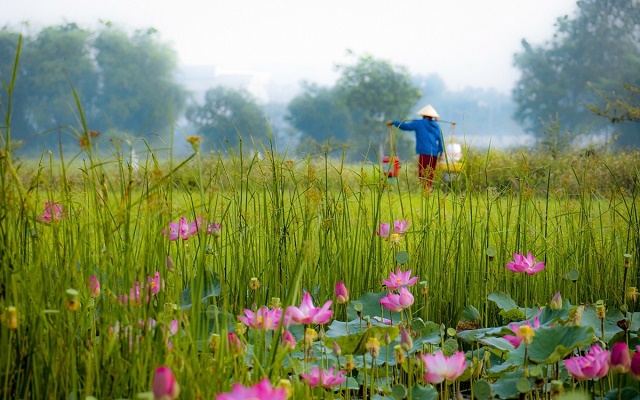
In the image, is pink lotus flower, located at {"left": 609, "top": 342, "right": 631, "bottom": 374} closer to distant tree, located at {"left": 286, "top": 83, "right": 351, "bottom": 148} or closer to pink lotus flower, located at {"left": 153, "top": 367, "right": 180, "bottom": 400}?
pink lotus flower, located at {"left": 153, "top": 367, "right": 180, "bottom": 400}

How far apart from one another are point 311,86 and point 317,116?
1993 millimetres

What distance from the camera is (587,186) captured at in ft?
8.45

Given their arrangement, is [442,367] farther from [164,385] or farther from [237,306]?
[237,306]

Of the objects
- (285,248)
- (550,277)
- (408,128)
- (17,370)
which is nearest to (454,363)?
(17,370)

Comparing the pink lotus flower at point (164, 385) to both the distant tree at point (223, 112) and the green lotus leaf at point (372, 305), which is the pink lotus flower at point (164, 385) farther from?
the distant tree at point (223, 112)

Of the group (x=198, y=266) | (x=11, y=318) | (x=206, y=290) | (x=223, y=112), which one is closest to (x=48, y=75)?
(x=223, y=112)

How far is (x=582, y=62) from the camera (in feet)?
119

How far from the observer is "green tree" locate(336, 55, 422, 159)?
3641 centimetres

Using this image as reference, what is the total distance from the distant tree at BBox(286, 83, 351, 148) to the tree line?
0.06 m

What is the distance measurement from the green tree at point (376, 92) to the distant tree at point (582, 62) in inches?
229

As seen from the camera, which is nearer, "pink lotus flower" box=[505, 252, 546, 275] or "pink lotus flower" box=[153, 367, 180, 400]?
"pink lotus flower" box=[153, 367, 180, 400]

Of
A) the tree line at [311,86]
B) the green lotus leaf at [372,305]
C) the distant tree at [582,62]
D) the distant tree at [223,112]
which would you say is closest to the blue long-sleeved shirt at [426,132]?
the green lotus leaf at [372,305]

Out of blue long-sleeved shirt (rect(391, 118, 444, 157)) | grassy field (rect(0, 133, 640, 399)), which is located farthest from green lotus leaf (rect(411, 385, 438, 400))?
blue long-sleeved shirt (rect(391, 118, 444, 157))

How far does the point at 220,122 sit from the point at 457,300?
1552 inches
